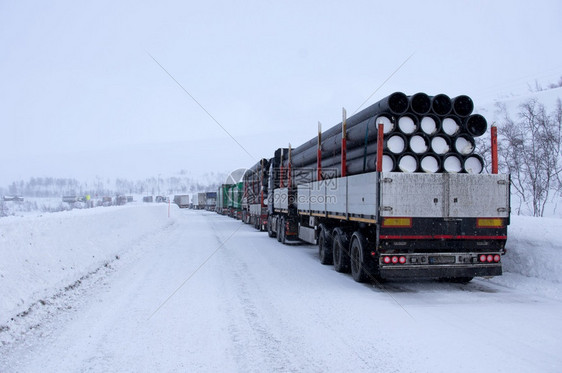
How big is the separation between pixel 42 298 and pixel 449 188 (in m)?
7.34

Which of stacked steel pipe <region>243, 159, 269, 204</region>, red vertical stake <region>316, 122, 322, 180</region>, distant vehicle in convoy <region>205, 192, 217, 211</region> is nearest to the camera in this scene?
red vertical stake <region>316, 122, 322, 180</region>

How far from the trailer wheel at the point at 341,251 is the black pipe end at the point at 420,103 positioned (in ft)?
10.8

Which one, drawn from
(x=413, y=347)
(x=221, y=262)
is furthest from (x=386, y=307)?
(x=221, y=262)

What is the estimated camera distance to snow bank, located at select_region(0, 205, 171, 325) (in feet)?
22.9

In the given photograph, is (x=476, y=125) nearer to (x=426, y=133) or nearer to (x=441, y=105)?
(x=441, y=105)

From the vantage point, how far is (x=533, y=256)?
9805 millimetres

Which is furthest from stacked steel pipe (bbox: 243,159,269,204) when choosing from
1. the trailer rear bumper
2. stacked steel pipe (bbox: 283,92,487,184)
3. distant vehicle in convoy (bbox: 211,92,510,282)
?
the trailer rear bumper

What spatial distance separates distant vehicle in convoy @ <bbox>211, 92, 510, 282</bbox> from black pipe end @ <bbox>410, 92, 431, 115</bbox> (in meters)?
0.02

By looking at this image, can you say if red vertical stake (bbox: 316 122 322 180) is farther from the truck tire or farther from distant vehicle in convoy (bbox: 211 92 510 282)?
distant vehicle in convoy (bbox: 211 92 510 282)

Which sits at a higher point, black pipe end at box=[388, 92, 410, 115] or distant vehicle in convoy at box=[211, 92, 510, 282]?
black pipe end at box=[388, 92, 410, 115]

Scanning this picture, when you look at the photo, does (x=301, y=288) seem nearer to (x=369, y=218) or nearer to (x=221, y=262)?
(x=369, y=218)

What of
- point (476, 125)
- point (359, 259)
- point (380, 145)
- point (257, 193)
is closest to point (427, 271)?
point (359, 259)

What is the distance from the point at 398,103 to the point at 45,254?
7.40 m

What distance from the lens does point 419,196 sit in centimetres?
867
